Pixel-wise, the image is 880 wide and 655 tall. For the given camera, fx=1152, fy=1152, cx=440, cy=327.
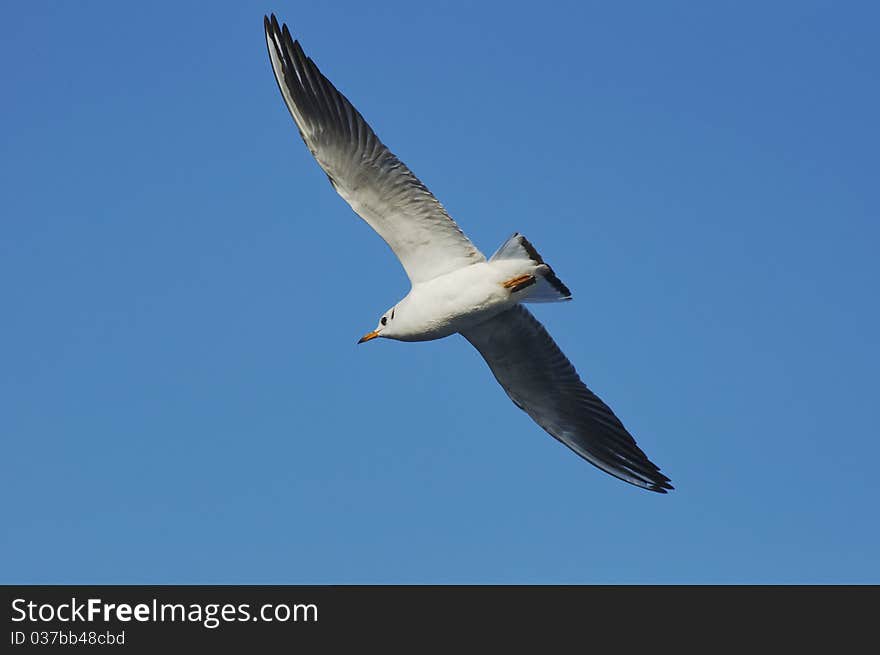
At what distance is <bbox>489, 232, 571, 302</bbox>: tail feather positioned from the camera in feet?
38.0

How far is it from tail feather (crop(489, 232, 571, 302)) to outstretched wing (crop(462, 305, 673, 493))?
152 centimetres

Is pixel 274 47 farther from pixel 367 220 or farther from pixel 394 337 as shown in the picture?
pixel 394 337

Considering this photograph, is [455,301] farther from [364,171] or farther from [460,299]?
[364,171]

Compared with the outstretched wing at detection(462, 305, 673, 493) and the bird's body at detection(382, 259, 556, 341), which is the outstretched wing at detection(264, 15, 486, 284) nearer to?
the bird's body at detection(382, 259, 556, 341)

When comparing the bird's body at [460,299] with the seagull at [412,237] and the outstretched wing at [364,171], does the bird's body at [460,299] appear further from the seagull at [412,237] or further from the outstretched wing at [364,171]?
the outstretched wing at [364,171]

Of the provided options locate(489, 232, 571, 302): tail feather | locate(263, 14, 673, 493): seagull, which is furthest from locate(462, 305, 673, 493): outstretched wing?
locate(489, 232, 571, 302): tail feather

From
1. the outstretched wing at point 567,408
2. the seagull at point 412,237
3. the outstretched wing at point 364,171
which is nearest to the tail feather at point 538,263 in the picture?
the seagull at point 412,237

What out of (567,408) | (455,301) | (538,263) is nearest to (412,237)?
(455,301)

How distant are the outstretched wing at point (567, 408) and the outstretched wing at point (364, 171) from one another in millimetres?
1652

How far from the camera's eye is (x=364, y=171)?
37.8ft

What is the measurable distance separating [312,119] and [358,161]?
676 mm

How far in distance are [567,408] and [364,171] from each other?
12.9 ft
